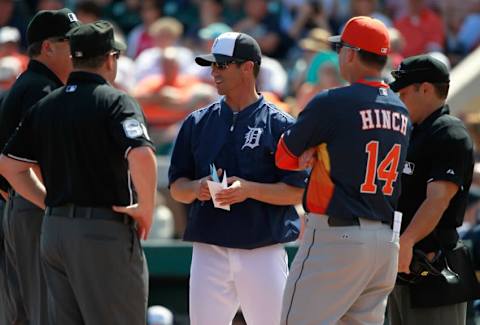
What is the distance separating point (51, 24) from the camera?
6.61 meters

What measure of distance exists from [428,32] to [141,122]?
8.38m

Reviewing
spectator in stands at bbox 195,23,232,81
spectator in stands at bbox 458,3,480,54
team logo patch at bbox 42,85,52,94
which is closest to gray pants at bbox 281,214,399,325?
Answer: team logo patch at bbox 42,85,52,94

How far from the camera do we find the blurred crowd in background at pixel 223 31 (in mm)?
11906

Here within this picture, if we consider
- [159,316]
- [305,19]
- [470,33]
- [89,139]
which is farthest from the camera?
[305,19]

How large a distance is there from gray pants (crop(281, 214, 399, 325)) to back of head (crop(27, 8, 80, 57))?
2.02 meters

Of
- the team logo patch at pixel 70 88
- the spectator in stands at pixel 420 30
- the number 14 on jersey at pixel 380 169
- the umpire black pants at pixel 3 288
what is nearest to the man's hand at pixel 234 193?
the number 14 on jersey at pixel 380 169

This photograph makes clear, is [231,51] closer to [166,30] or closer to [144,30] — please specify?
[166,30]

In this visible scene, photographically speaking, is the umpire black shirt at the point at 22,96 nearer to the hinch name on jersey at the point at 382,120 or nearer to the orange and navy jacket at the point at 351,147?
the orange and navy jacket at the point at 351,147

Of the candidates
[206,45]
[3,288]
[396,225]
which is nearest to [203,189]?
[396,225]

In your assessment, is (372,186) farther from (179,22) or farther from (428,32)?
→ (179,22)

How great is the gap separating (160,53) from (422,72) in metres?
6.72

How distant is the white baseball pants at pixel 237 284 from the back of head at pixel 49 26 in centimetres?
153

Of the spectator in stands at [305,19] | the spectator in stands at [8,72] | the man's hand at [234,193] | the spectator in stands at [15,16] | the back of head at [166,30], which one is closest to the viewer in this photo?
the man's hand at [234,193]

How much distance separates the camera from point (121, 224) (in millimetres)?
5902
